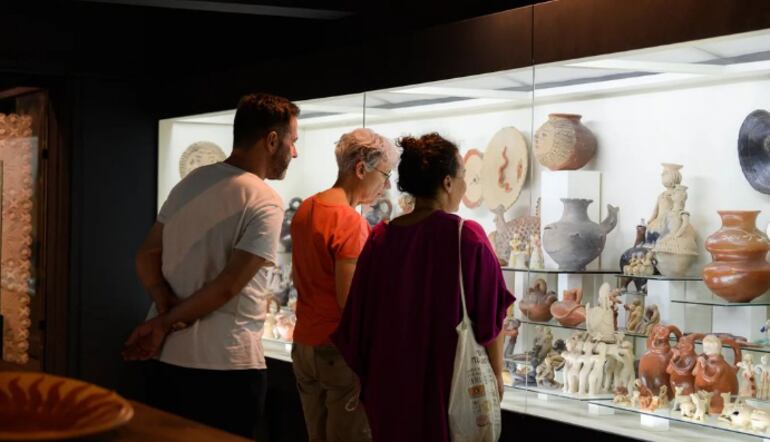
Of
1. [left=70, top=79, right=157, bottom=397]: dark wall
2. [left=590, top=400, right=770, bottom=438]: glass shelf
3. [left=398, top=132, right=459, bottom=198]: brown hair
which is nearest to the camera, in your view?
[left=398, top=132, right=459, bottom=198]: brown hair

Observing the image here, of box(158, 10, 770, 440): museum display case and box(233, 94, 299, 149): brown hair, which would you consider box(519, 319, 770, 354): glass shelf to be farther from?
box(233, 94, 299, 149): brown hair

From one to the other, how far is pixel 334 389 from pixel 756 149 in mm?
1436

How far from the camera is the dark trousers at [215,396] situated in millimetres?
2758

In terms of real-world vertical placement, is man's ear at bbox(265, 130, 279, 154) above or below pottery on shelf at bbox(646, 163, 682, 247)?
above

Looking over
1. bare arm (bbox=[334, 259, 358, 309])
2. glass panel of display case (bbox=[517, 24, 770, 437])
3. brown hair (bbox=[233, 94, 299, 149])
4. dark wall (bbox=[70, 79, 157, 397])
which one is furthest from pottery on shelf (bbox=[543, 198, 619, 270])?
dark wall (bbox=[70, 79, 157, 397])

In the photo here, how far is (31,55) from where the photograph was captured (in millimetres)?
6215

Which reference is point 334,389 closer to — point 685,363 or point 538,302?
point 538,302

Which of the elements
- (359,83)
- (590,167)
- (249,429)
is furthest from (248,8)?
(249,429)

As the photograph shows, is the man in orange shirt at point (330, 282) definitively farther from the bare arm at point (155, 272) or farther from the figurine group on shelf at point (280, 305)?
the figurine group on shelf at point (280, 305)

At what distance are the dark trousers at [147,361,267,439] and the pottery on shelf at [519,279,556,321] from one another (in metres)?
1.37

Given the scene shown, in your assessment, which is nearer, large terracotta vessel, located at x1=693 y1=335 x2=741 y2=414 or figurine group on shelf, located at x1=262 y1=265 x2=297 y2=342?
large terracotta vessel, located at x1=693 y1=335 x2=741 y2=414

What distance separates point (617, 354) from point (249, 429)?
4.65 ft

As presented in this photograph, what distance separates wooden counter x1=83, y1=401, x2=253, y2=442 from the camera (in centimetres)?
162

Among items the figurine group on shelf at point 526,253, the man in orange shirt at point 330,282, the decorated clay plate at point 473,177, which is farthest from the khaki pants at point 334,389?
the decorated clay plate at point 473,177
